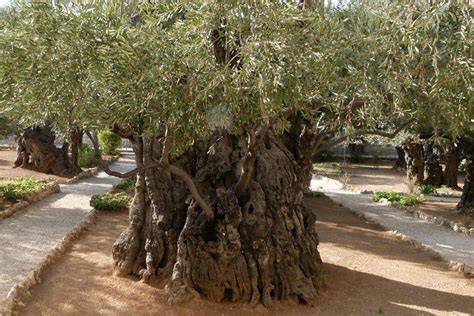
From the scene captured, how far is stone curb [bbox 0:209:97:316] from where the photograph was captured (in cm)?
535

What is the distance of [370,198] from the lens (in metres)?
16.7

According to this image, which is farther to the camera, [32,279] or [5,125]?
[5,125]

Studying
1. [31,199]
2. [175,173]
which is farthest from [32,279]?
[31,199]

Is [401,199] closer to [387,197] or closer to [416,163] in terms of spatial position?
[387,197]

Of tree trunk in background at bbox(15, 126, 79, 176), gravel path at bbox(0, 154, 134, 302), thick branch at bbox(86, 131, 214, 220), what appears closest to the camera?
thick branch at bbox(86, 131, 214, 220)

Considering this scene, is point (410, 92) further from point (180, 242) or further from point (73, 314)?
point (73, 314)

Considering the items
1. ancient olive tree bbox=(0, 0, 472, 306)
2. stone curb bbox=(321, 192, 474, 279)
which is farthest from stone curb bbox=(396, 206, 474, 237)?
ancient olive tree bbox=(0, 0, 472, 306)

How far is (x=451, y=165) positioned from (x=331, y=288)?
579 inches

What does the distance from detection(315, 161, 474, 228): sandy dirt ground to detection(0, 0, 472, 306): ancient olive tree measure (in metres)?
7.79

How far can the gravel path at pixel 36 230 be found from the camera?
683 cm

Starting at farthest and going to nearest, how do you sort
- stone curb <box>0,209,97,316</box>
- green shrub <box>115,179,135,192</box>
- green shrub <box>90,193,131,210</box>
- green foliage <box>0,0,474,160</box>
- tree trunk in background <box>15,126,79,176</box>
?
tree trunk in background <box>15,126,79,176</box>
green shrub <box>115,179,135,192</box>
green shrub <box>90,193,131,210</box>
stone curb <box>0,209,97,316</box>
green foliage <box>0,0,474,160</box>

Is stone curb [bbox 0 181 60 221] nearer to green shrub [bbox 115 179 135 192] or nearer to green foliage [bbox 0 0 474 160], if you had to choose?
green shrub [bbox 115 179 135 192]

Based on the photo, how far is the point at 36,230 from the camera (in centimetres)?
952

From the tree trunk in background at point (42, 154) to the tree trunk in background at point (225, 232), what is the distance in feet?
44.1
